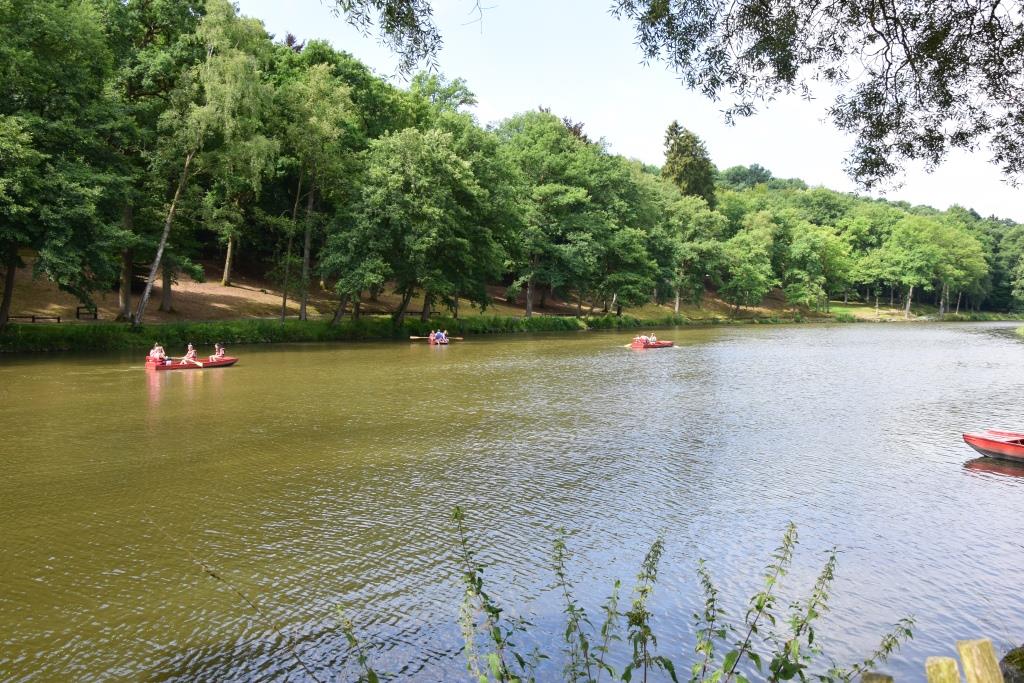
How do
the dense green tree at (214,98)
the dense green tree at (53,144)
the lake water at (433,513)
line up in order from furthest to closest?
the dense green tree at (214,98)
the dense green tree at (53,144)
the lake water at (433,513)

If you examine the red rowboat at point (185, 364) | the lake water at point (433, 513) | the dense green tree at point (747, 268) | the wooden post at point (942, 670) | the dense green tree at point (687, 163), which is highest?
the dense green tree at point (687, 163)

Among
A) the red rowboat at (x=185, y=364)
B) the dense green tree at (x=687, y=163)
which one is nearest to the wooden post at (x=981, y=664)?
the red rowboat at (x=185, y=364)

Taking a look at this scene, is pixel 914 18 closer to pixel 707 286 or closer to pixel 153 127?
pixel 153 127

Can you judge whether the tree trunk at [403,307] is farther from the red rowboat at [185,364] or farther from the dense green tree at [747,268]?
the dense green tree at [747,268]

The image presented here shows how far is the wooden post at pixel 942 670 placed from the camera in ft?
11.2

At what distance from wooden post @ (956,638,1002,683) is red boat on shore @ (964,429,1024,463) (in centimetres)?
1382

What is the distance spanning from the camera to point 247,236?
1939 inches

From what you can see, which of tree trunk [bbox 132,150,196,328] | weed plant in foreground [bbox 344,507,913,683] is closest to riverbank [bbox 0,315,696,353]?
tree trunk [bbox 132,150,196,328]

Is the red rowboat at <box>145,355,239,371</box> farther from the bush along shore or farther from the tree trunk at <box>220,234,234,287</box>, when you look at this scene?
the tree trunk at <box>220,234,234,287</box>

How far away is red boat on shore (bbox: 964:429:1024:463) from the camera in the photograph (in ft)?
49.0

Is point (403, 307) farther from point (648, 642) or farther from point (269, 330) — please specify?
point (648, 642)

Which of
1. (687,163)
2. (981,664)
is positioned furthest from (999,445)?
(687,163)

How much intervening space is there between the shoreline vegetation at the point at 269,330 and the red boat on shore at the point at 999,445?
3250 centimetres

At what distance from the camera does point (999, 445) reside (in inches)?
592
